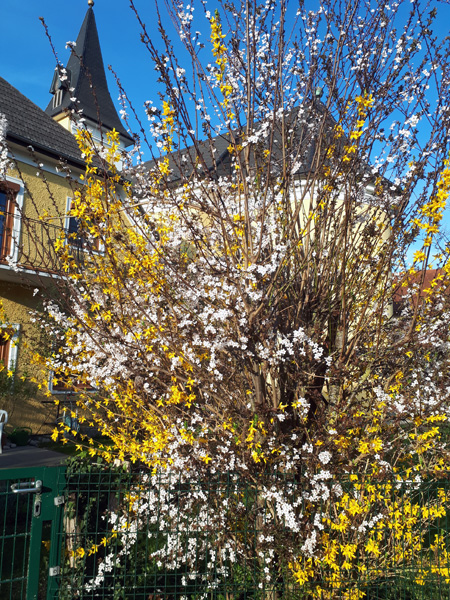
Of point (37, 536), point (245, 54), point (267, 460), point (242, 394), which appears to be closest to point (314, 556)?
point (267, 460)

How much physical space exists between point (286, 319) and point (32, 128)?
33.1 feet

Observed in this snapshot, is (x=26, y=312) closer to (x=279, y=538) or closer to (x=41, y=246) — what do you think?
(x=41, y=246)

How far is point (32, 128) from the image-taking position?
455 inches

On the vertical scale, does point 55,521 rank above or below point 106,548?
above

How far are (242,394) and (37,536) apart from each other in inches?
66.3

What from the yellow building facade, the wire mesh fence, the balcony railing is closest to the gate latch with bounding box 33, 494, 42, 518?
the wire mesh fence

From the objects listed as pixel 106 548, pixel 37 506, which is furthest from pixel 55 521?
pixel 106 548

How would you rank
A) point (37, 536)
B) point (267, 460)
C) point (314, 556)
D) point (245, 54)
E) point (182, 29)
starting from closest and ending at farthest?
point (37, 536)
point (314, 556)
point (267, 460)
point (182, 29)
point (245, 54)

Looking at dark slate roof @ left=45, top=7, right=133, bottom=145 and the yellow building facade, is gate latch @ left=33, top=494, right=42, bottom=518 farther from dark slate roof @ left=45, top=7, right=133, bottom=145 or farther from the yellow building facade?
dark slate roof @ left=45, top=7, right=133, bottom=145

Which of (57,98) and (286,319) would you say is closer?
(286,319)

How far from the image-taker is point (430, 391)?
3809 mm

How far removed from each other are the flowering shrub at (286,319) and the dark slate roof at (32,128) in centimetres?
765

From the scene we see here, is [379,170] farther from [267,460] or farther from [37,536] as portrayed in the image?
[37,536]

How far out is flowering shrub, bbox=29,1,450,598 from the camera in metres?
3.44
